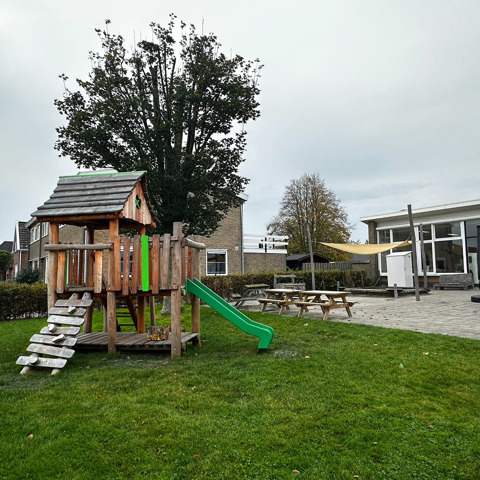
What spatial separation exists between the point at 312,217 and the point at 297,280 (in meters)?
18.9

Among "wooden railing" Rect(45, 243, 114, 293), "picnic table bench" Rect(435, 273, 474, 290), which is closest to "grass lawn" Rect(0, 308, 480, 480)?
"wooden railing" Rect(45, 243, 114, 293)

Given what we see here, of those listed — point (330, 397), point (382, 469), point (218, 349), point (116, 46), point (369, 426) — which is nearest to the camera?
point (382, 469)

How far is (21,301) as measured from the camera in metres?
13.0

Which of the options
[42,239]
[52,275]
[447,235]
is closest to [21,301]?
[52,275]

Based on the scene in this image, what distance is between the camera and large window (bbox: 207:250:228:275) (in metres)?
24.0

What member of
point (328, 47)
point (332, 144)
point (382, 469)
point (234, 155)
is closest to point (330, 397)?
point (382, 469)

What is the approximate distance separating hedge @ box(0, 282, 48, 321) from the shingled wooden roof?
7.23 m

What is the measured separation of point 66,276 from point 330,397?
5.49 metres

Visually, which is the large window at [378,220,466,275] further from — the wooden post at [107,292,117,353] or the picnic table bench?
the wooden post at [107,292,117,353]

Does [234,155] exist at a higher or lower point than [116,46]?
lower

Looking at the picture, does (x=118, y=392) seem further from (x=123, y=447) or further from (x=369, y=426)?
(x=369, y=426)

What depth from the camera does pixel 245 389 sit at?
4602 mm

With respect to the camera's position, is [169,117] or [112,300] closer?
[112,300]

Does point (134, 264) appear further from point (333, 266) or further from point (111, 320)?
point (333, 266)
